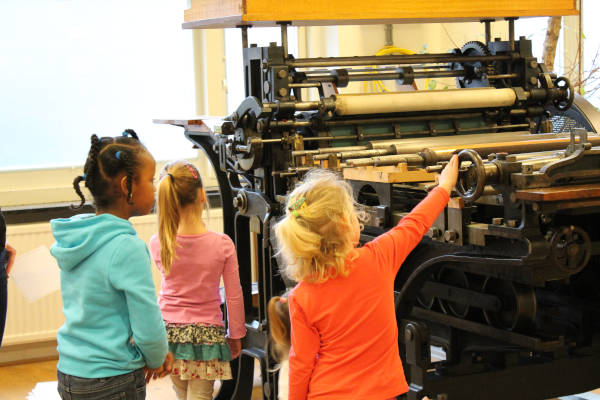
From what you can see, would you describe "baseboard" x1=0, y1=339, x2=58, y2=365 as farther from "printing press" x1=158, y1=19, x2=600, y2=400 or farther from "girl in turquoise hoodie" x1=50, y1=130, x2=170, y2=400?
"girl in turquoise hoodie" x1=50, y1=130, x2=170, y2=400

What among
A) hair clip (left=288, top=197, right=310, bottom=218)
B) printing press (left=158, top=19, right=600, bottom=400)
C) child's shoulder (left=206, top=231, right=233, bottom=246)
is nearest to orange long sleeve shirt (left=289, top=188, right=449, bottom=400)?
hair clip (left=288, top=197, right=310, bottom=218)

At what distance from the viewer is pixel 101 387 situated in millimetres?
2121

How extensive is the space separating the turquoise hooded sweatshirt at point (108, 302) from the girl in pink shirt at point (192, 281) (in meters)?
0.79

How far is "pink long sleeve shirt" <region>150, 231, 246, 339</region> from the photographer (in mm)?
3010

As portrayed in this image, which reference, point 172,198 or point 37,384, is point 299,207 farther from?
point 37,384

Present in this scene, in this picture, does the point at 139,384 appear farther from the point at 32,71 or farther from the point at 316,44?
the point at 316,44

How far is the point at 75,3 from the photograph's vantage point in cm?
496

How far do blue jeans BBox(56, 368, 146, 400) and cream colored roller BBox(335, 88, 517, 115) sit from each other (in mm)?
1273

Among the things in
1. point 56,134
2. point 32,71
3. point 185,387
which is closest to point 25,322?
point 56,134

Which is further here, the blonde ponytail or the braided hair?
the blonde ponytail

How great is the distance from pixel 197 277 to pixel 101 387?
3.04 feet

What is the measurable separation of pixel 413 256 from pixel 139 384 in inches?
40.3

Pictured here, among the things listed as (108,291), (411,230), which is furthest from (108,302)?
(411,230)

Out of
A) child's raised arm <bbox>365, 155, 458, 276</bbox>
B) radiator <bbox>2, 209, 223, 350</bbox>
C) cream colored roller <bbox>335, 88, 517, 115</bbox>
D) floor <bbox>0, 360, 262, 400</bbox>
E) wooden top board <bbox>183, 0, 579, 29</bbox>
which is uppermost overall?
wooden top board <bbox>183, 0, 579, 29</bbox>
